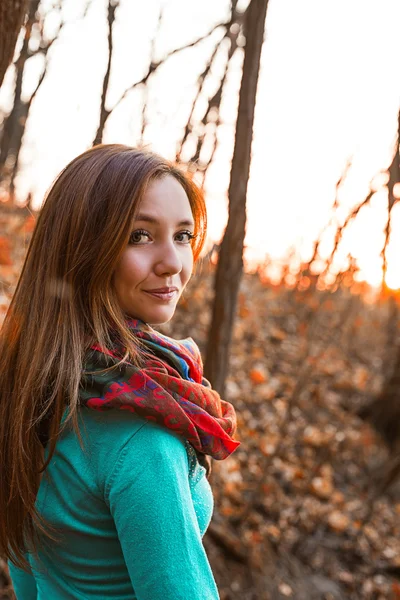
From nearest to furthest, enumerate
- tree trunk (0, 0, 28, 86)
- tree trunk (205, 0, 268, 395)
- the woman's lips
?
the woman's lips < tree trunk (0, 0, 28, 86) < tree trunk (205, 0, 268, 395)

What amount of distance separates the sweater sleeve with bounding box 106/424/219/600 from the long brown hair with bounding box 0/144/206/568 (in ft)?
0.65

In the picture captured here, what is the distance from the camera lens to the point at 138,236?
133 centimetres

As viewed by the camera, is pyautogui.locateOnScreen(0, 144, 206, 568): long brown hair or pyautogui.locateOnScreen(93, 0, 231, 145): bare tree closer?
pyautogui.locateOnScreen(0, 144, 206, 568): long brown hair

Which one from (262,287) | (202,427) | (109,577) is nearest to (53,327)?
(202,427)

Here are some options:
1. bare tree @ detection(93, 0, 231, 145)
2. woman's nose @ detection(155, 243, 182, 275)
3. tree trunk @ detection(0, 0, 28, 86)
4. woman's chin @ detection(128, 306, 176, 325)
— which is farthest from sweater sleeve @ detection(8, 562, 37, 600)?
bare tree @ detection(93, 0, 231, 145)

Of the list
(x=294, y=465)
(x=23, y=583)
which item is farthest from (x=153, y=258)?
(x=294, y=465)

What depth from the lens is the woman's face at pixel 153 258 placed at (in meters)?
1.32

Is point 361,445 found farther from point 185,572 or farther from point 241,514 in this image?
point 185,572

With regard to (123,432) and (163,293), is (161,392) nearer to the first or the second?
(123,432)

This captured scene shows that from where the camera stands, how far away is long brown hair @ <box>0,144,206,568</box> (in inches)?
49.3

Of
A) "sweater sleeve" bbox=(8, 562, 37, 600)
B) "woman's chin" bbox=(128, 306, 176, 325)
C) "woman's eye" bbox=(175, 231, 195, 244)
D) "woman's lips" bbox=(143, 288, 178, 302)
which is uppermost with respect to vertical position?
"woman's eye" bbox=(175, 231, 195, 244)

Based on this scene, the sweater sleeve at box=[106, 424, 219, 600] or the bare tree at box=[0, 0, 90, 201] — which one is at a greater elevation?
the bare tree at box=[0, 0, 90, 201]

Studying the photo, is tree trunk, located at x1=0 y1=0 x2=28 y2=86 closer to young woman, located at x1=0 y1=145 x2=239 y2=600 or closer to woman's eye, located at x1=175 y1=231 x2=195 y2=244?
young woman, located at x1=0 y1=145 x2=239 y2=600

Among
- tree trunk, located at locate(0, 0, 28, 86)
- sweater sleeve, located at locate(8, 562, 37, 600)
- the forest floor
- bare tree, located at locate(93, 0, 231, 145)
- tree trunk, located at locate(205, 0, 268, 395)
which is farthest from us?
the forest floor
